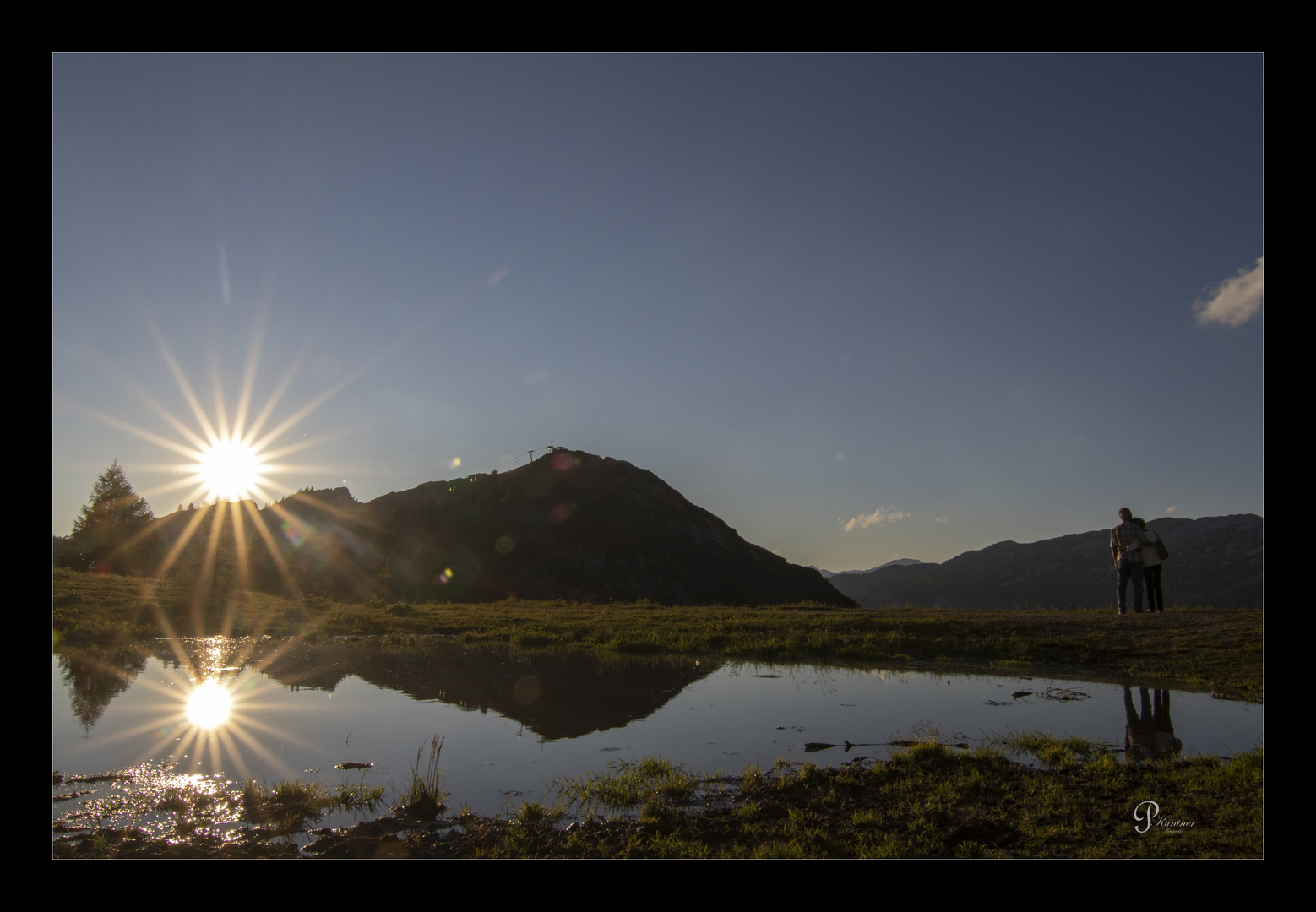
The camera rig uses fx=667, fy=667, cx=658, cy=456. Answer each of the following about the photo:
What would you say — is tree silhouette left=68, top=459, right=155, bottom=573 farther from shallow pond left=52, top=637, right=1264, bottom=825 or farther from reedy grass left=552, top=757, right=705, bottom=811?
reedy grass left=552, top=757, right=705, bottom=811

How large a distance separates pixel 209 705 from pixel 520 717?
6040 millimetres

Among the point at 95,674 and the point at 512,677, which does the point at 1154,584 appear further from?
the point at 95,674

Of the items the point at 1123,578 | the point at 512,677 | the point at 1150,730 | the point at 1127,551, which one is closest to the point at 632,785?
the point at 1150,730

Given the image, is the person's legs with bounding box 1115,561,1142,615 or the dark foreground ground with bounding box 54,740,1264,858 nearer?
the dark foreground ground with bounding box 54,740,1264,858

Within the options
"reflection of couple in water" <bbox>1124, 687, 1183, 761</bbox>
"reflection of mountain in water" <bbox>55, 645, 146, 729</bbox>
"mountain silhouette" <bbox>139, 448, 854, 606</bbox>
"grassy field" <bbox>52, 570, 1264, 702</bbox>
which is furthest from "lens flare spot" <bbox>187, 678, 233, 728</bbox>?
"mountain silhouette" <bbox>139, 448, 854, 606</bbox>

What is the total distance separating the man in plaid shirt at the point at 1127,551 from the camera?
19484mm

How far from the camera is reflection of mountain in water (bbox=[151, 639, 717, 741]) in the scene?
12203 mm

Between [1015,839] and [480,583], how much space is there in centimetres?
8681

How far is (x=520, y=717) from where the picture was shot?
11641mm

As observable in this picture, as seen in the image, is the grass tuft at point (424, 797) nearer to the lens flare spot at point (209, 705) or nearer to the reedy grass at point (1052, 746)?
the lens flare spot at point (209, 705)

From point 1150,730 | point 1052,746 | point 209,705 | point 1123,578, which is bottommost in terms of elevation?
point 209,705

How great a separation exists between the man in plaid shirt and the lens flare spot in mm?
22774
